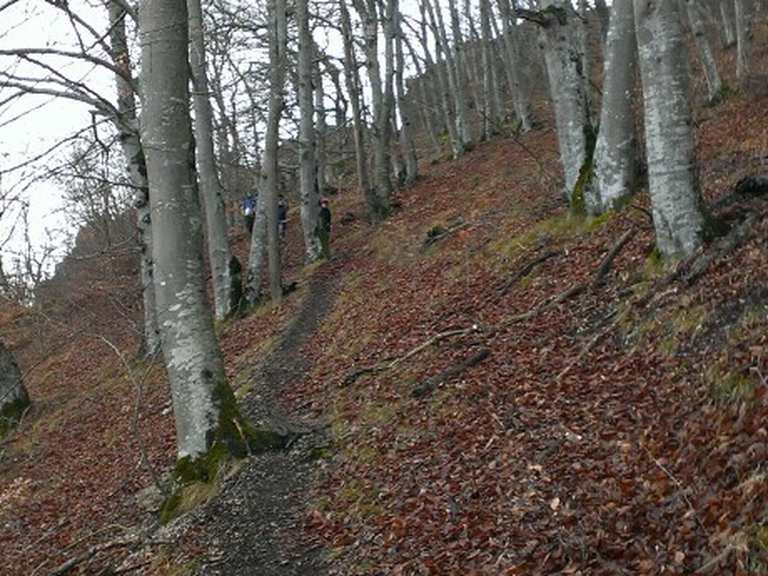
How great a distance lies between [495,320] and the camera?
28.7ft

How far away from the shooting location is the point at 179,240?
6512mm

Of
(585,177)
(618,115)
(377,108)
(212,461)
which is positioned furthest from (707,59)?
(212,461)

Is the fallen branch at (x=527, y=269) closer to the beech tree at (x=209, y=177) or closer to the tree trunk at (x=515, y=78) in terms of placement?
the beech tree at (x=209, y=177)

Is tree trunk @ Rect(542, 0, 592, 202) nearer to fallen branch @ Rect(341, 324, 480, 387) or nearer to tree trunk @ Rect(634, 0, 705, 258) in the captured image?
fallen branch @ Rect(341, 324, 480, 387)

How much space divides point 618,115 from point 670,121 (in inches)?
112

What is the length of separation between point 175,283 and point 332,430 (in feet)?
7.39

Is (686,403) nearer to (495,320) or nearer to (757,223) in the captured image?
(757,223)

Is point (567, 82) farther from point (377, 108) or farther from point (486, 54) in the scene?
point (486, 54)

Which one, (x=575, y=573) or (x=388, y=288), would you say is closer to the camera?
(x=575, y=573)

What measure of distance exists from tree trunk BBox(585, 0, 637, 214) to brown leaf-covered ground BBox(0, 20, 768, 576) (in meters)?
0.44

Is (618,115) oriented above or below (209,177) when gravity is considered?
below

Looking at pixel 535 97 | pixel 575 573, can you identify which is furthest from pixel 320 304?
pixel 535 97

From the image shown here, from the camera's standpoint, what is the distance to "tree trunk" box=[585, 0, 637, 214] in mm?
9367

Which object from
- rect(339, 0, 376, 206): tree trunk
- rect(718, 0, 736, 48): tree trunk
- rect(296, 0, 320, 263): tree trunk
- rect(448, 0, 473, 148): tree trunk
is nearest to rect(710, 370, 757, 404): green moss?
rect(296, 0, 320, 263): tree trunk
